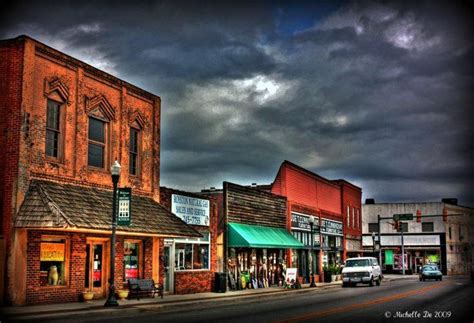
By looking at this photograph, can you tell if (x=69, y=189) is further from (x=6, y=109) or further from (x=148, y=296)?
(x=148, y=296)

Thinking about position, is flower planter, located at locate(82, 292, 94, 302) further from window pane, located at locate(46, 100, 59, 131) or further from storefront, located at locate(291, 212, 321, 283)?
storefront, located at locate(291, 212, 321, 283)

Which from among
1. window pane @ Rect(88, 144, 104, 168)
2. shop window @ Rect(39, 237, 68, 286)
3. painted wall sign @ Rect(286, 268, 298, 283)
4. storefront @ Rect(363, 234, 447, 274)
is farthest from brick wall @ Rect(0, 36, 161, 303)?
storefront @ Rect(363, 234, 447, 274)

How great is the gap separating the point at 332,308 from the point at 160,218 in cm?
951

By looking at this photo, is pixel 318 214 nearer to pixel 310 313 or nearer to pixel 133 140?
pixel 133 140

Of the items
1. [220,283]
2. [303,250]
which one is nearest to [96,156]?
[220,283]

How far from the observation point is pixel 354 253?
213ft

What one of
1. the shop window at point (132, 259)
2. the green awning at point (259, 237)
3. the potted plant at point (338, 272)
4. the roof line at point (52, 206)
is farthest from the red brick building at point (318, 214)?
the roof line at point (52, 206)

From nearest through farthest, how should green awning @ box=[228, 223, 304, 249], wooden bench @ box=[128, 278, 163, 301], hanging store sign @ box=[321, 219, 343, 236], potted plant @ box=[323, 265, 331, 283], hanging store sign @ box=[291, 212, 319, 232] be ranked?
wooden bench @ box=[128, 278, 163, 301]
green awning @ box=[228, 223, 304, 249]
hanging store sign @ box=[291, 212, 319, 232]
potted plant @ box=[323, 265, 331, 283]
hanging store sign @ box=[321, 219, 343, 236]

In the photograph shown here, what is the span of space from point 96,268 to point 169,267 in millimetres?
5567

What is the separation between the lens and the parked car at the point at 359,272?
41.9 m

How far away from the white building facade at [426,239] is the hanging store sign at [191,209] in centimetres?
5411

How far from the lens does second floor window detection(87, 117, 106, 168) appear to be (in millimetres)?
26266

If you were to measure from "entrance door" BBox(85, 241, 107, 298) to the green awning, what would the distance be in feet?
33.2

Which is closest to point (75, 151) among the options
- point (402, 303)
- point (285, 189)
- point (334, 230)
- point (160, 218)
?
point (160, 218)
